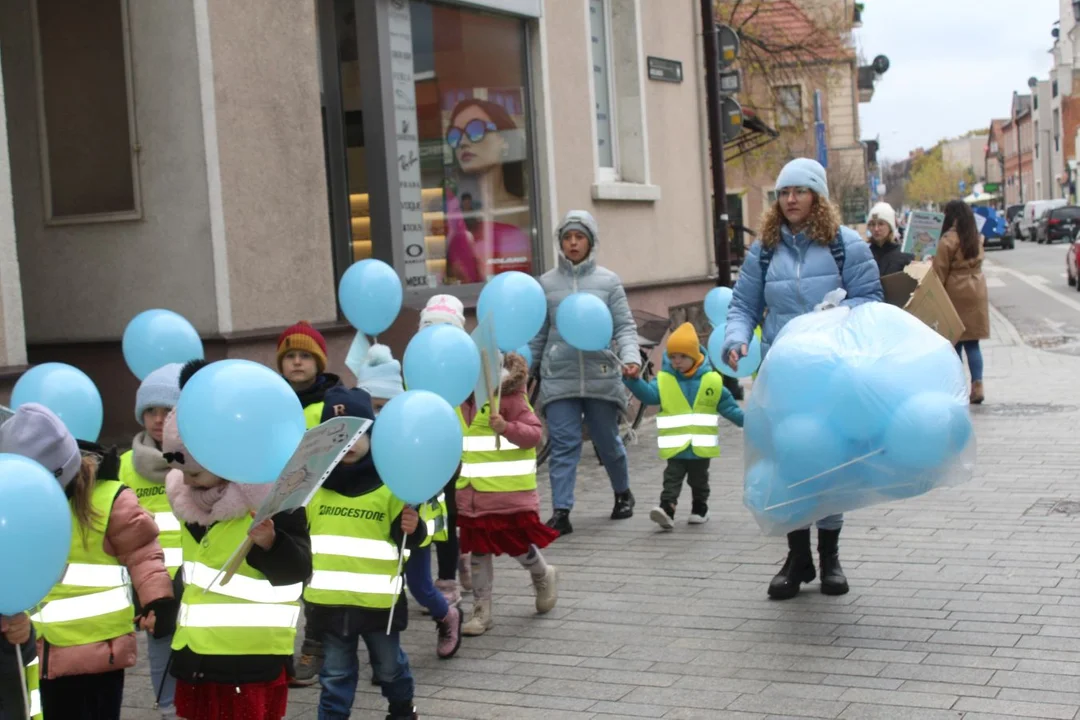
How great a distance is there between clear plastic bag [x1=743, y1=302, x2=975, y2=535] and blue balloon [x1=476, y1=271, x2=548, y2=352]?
141 centimetres

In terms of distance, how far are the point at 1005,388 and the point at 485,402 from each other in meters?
9.57

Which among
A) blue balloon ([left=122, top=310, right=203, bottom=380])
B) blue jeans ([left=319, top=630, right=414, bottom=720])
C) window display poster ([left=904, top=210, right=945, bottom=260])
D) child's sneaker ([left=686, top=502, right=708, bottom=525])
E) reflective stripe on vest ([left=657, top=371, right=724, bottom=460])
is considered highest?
window display poster ([left=904, top=210, right=945, bottom=260])

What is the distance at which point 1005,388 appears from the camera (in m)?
14.4

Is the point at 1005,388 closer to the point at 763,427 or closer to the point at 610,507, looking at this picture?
the point at 610,507

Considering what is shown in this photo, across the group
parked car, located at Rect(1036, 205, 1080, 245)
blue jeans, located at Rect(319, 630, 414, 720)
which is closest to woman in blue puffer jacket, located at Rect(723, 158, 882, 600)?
blue jeans, located at Rect(319, 630, 414, 720)

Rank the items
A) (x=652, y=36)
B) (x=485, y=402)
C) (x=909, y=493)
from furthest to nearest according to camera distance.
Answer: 1. (x=652, y=36)
2. (x=485, y=402)
3. (x=909, y=493)

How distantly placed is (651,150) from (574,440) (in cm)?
639

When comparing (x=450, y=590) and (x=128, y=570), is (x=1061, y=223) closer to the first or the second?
(x=450, y=590)

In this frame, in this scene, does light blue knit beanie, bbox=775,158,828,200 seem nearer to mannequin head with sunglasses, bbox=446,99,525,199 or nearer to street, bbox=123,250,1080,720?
street, bbox=123,250,1080,720

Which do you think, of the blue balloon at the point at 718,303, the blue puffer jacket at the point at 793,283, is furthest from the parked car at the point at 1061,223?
the blue puffer jacket at the point at 793,283

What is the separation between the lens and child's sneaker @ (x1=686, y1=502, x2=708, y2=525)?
27.9 ft

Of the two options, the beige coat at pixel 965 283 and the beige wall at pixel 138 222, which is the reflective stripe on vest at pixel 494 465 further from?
the beige coat at pixel 965 283

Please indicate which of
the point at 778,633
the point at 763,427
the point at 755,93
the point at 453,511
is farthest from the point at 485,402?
the point at 755,93

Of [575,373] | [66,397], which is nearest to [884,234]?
[575,373]
